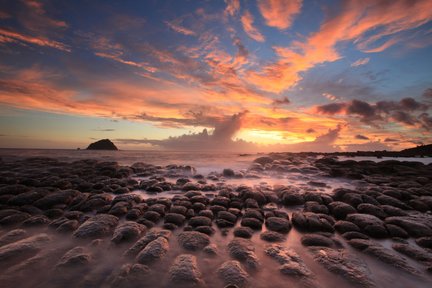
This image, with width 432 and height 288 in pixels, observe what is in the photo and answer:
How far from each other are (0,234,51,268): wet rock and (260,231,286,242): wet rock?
5425mm

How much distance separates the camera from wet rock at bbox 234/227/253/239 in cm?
600

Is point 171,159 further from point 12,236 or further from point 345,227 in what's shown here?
point 345,227

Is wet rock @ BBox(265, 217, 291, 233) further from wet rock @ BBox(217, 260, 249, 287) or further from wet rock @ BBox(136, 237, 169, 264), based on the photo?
wet rock @ BBox(136, 237, 169, 264)

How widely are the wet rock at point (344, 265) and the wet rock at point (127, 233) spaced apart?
4.42 meters

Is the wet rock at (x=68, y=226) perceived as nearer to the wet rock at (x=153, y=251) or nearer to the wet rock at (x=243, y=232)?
the wet rock at (x=153, y=251)

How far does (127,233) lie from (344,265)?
5.11 m

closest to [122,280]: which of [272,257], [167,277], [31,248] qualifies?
[167,277]

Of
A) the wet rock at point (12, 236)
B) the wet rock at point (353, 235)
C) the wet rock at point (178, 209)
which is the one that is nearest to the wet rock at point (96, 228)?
the wet rock at point (12, 236)

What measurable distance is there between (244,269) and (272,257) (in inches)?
32.8

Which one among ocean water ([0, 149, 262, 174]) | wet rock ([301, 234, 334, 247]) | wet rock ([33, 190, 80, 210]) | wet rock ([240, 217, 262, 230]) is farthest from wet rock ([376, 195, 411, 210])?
ocean water ([0, 149, 262, 174])

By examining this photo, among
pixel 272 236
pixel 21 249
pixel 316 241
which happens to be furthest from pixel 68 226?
pixel 316 241

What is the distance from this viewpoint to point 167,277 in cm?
411

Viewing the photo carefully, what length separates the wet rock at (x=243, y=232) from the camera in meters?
6.00

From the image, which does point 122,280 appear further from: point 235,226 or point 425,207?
point 425,207
